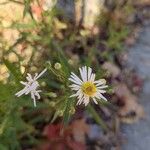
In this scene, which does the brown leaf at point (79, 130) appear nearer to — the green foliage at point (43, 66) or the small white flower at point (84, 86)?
the green foliage at point (43, 66)

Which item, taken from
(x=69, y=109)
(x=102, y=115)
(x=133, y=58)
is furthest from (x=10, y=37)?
(x=69, y=109)

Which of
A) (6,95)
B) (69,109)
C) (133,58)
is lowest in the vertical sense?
(69,109)

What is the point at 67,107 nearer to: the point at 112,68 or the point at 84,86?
the point at 84,86

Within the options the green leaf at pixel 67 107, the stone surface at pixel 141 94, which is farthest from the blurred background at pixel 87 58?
the green leaf at pixel 67 107

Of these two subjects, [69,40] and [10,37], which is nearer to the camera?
[10,37]

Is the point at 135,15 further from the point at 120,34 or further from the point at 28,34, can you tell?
the point at 28,34

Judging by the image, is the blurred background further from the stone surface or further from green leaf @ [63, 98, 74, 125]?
green leaf @ [63, 98, 74, 125]

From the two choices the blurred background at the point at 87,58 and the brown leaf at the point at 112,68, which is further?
the brown leaf at the point at 112,68
